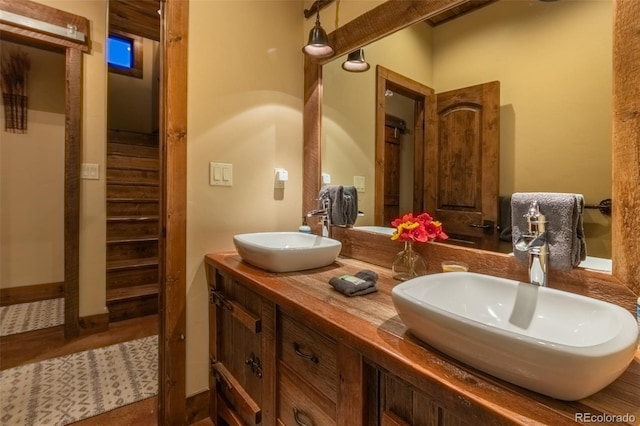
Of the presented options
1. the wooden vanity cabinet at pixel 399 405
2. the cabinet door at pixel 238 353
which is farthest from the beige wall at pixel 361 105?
the wooden vanity cabinet at pixel 399 405

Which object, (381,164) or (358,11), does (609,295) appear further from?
(358,11)

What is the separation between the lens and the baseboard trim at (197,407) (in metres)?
Answer: 1.60

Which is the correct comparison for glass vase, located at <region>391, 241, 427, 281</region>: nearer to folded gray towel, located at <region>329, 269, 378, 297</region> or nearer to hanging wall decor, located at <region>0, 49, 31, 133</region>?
folded gray towel, located at <region>329, 269, 378, 297</region>

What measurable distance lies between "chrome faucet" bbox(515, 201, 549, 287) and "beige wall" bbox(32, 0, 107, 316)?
2.89m

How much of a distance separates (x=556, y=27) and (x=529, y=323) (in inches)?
35.0

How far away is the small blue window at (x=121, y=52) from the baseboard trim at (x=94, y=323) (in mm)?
3816

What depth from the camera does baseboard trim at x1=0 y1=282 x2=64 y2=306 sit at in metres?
2.98

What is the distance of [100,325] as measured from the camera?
258 centimetres

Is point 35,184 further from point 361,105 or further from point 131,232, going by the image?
point 361,105

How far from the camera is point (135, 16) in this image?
137 inches

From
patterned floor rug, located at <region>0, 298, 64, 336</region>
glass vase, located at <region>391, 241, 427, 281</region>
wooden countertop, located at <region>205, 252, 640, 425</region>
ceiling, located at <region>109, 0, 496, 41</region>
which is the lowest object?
patterned floor rug, located at <region>0, 298, 64, 336</region>

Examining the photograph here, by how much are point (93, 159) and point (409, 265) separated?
8.62 ft

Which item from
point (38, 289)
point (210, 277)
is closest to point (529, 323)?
point (210, 277)

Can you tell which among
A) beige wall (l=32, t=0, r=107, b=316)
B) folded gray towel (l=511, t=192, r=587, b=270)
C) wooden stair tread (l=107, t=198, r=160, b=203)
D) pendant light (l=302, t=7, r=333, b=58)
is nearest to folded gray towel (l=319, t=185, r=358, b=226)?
pendant light (l=302, t=7, r=333, b=58)
